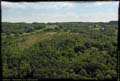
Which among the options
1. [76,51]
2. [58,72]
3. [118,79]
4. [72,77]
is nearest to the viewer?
[118,79]

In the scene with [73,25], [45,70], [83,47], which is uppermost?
[73,25]

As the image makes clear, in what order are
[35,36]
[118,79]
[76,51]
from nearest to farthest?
[118,79] < [76,51] < [35,36]

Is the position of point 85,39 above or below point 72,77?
above

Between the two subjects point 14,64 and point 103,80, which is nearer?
point 103,80

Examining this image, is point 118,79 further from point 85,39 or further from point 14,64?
point 14,64

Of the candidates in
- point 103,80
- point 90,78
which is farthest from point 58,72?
point 103,80

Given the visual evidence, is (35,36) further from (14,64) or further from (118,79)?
(118,79)
